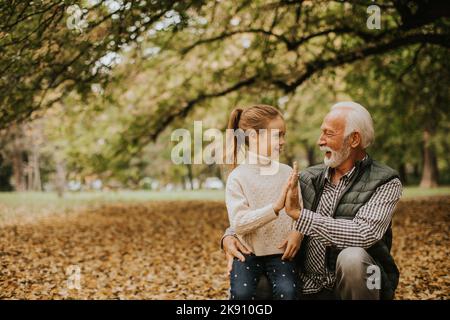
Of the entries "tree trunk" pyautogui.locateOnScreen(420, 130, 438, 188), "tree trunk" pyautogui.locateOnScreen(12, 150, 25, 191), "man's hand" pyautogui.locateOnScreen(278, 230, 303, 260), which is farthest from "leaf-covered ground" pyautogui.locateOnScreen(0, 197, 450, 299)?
"tree trunk" pyautogui.locateOnScreen(420, 130, 438, 188)

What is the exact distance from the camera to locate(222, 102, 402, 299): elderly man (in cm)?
236

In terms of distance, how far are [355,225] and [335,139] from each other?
535 mm

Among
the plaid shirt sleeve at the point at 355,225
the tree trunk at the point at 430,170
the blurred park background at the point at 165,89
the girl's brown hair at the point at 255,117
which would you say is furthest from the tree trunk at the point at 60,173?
the plaid shirt sleeve at the point at 355,225

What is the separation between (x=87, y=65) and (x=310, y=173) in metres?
3.78

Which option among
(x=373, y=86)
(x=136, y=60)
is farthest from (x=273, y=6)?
(x=373, y=86)

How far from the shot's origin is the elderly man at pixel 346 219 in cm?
236

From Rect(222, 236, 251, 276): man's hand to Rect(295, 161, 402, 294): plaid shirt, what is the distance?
39 centimetres

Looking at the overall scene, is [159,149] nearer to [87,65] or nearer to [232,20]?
[232,20]

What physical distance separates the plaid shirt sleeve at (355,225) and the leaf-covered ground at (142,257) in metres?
3.03

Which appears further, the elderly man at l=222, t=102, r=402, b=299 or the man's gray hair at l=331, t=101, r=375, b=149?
the man's gray hair at l=331, t=101, r=375, b=149

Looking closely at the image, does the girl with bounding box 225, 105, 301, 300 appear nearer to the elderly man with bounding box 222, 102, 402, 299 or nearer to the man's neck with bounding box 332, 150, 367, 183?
the elderly man with bounding box 222, 102, 402, 299

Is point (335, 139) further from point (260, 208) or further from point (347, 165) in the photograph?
point (260, 208)

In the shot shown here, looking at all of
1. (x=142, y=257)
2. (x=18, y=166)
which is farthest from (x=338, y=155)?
(x=18, y=166)

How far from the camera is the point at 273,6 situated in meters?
7.71
